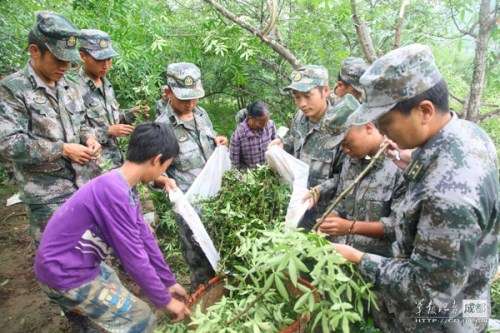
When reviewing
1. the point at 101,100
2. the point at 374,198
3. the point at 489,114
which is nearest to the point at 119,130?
the point at 101,100

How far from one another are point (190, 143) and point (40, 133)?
3.91 feet

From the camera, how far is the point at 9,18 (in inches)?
147

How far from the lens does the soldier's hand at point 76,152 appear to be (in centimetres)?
267

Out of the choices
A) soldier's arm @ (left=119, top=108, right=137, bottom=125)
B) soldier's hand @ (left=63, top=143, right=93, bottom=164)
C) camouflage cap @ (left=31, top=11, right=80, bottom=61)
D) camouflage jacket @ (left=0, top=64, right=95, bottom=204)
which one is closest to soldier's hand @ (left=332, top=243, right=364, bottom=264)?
soldier's hand @ (left=63, top=143, right=93, bottom=164)

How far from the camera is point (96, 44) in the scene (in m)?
3.48

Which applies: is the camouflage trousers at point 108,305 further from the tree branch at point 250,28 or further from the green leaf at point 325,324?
the tree branch at point 250,28

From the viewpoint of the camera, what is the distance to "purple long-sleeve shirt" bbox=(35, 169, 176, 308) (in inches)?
79.6

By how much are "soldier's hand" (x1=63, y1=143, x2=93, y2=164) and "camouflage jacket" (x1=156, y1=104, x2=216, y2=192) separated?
0.77m

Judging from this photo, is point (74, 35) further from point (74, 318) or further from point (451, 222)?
point (451, 222)

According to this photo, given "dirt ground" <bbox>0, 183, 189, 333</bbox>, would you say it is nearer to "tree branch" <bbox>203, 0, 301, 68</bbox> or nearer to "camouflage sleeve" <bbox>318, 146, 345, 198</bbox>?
"camouflage sleeve" <bbox>318, 146, 345, 198</bbox>

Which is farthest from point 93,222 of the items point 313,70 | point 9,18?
point 9,18

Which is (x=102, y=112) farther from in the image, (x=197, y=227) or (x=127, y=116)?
(x=197, y=227)

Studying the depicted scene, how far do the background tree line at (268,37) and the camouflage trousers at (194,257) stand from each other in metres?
2.18

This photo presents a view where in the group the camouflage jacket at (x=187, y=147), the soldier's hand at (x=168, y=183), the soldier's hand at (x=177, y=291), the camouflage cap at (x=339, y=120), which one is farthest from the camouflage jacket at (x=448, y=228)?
the camouflage jacket at (x=187, y=147)
